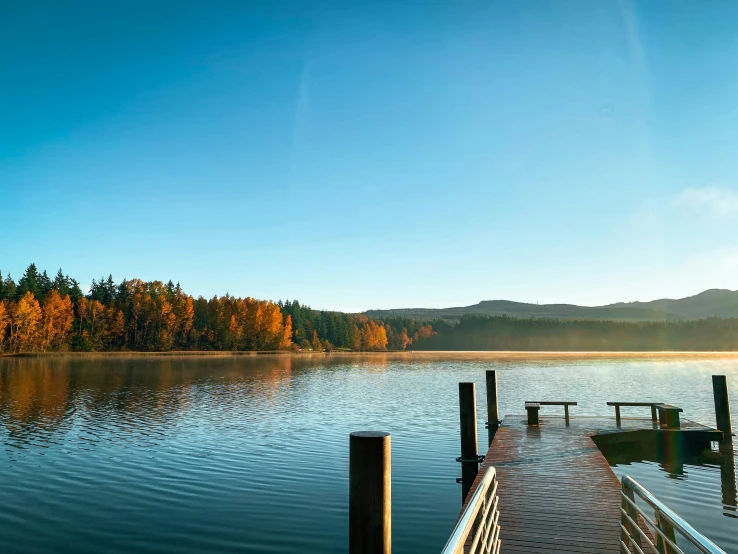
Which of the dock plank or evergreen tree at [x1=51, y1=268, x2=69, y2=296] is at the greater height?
evergreen tree at [x1=51, y1=268, x2=69, y2=296]

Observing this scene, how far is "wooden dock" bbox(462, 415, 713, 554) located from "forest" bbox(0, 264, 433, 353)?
3669 inches

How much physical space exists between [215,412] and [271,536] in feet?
58.0

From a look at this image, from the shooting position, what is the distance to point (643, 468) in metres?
17.1

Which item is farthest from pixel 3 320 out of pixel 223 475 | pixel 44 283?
pixel 223 475

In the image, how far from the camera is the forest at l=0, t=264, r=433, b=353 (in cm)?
8981

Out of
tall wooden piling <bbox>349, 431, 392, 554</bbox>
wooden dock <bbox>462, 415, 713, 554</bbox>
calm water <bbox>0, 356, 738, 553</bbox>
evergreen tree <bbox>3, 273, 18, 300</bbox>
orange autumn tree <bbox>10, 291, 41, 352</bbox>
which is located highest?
evergreen tree <bbox>3, 273, 18, 300</bbox>

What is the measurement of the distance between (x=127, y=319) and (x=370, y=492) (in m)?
119

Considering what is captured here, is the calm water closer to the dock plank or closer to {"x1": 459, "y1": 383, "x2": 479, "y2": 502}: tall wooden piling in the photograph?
{"x1": 459, "y1": 383, "x2": 479, "y2": 502}: tall wooden piling

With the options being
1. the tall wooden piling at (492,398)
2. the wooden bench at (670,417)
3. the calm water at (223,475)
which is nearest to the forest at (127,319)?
the calm water at (223,475)

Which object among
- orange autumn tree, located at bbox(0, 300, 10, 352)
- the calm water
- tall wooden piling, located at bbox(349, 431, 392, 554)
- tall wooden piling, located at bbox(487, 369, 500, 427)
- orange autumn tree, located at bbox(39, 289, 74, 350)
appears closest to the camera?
tall wooden piling, located at bbox(349, 431, 392, 554)

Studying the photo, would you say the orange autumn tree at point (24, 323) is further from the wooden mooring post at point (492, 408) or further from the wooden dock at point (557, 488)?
the wooden dock at point (557, 488)

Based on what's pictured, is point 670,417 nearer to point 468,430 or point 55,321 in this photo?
point 468,430

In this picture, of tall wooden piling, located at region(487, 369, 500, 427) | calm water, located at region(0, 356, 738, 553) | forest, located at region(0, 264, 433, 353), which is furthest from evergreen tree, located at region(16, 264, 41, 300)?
tall wooden piling, located at region(487, 369, 500, 427)

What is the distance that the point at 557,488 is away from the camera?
34.6ft
